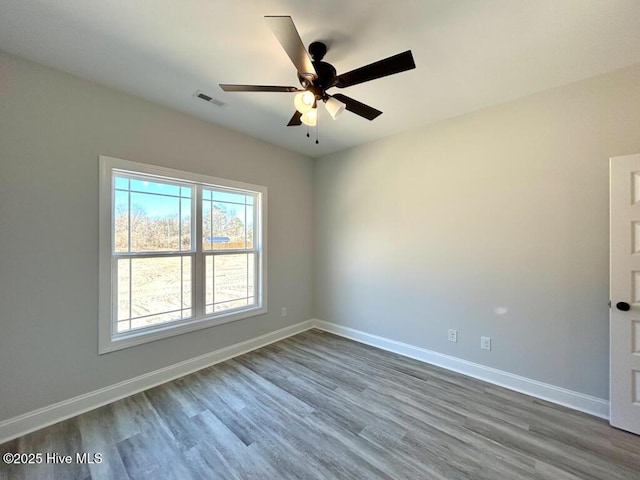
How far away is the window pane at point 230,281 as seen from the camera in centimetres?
314

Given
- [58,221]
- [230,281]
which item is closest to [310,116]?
[58,221]

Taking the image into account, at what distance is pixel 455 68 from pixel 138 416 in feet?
12.5

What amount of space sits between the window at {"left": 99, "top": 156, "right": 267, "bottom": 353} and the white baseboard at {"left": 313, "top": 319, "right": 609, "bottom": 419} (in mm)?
1689

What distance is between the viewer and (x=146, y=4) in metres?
1.52

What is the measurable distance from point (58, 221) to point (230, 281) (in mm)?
1711

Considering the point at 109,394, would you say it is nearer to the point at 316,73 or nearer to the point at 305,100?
the point at 305,100

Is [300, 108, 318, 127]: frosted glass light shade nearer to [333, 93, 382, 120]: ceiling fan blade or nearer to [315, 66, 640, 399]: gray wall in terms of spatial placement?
[333, 93, 382, 120]: ceiling fan blade

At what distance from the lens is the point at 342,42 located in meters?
1.80

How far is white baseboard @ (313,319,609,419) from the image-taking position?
2.16 meters

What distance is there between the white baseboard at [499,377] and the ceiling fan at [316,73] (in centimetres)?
270

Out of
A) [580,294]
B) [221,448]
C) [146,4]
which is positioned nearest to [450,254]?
[580,294]

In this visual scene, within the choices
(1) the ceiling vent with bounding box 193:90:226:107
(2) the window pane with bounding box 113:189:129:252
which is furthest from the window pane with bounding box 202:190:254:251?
(1) the ceiling vent with bounding box 193:90:226:107

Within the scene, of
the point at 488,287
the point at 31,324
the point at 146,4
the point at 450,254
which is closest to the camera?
the point at 146,4

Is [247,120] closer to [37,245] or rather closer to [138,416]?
[37,245]
